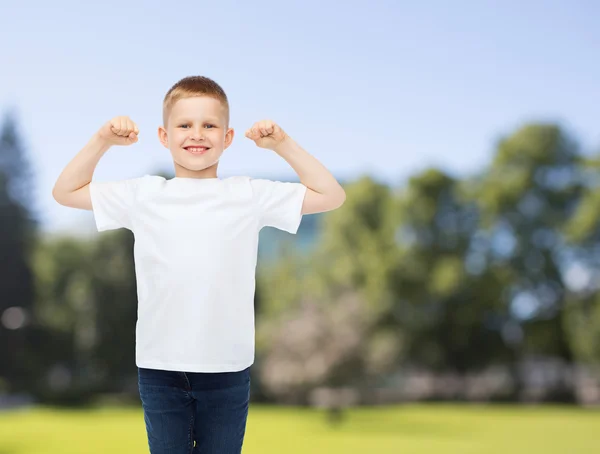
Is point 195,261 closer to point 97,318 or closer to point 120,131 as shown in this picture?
point 120,131

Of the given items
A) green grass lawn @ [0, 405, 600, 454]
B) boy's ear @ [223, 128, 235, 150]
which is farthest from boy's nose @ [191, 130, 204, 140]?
green grass lawn @ [0, 405, 600, 454]

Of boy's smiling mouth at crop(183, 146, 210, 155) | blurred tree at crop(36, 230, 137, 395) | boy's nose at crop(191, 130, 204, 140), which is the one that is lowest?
blurred tree at crop(36, 230, 137, 395)

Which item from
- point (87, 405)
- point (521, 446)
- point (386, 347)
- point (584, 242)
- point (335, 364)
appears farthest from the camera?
point (87, 405)

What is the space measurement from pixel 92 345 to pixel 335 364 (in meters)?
11.1

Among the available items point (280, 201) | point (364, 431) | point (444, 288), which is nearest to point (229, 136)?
point (280, 201)

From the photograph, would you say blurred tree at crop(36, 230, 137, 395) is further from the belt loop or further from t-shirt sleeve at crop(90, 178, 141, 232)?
the belt loop

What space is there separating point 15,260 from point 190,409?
24.4 metres

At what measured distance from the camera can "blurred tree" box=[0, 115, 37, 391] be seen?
2495 cm

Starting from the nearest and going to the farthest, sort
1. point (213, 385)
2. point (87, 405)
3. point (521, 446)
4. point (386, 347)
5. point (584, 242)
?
point (213, 385) → point (521, 446) → point (386, 347) → point (584, 242) → point (87, 405)

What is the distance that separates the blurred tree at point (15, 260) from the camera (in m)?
25.0

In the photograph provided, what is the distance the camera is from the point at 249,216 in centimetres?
272

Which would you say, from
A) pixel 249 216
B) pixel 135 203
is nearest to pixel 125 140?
pixel 135 203

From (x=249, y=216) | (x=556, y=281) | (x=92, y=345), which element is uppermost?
(x=249, y=216)

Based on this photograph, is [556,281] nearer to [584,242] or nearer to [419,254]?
[584,242]
